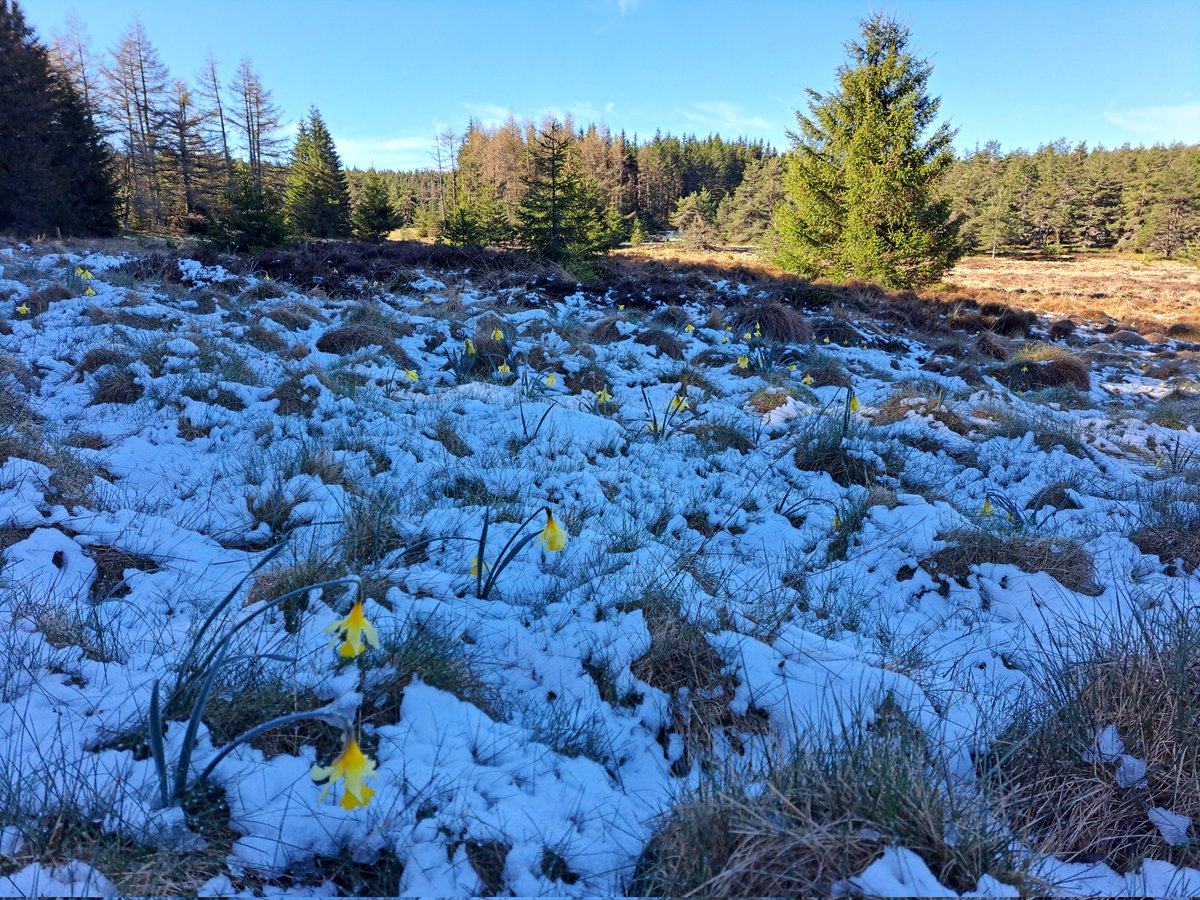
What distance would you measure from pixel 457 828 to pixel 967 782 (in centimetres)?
→ 139

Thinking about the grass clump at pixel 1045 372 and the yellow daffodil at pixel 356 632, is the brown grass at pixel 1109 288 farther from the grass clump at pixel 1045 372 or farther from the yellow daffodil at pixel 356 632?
the yellow daffodil at pixel 356 632

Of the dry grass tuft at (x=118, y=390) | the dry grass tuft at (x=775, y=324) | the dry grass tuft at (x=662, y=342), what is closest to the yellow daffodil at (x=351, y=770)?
the dry grass tuft at (x=118, y=390)

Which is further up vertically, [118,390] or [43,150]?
[43,150]

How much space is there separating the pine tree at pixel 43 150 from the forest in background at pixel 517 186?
328 millimetres

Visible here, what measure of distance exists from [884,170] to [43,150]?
1069 inches

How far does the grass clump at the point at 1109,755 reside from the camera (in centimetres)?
150

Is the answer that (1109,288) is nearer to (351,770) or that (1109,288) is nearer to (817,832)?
(817,832)

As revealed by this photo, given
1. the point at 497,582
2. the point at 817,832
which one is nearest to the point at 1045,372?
the point at 497,582

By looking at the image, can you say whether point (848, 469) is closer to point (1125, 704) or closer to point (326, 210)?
point (1125, 704)

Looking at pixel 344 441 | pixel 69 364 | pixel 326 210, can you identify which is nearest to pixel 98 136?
pixel 326 210

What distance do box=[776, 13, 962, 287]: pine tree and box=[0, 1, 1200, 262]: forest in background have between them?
252 centimetres

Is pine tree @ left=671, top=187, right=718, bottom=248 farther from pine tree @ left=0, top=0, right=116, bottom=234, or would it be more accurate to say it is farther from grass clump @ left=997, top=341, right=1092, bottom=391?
grass clump @ left=997, top=341, right=1092, bottom=391

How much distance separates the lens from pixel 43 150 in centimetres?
1945

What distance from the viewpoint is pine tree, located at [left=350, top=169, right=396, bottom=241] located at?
74.6 ft
